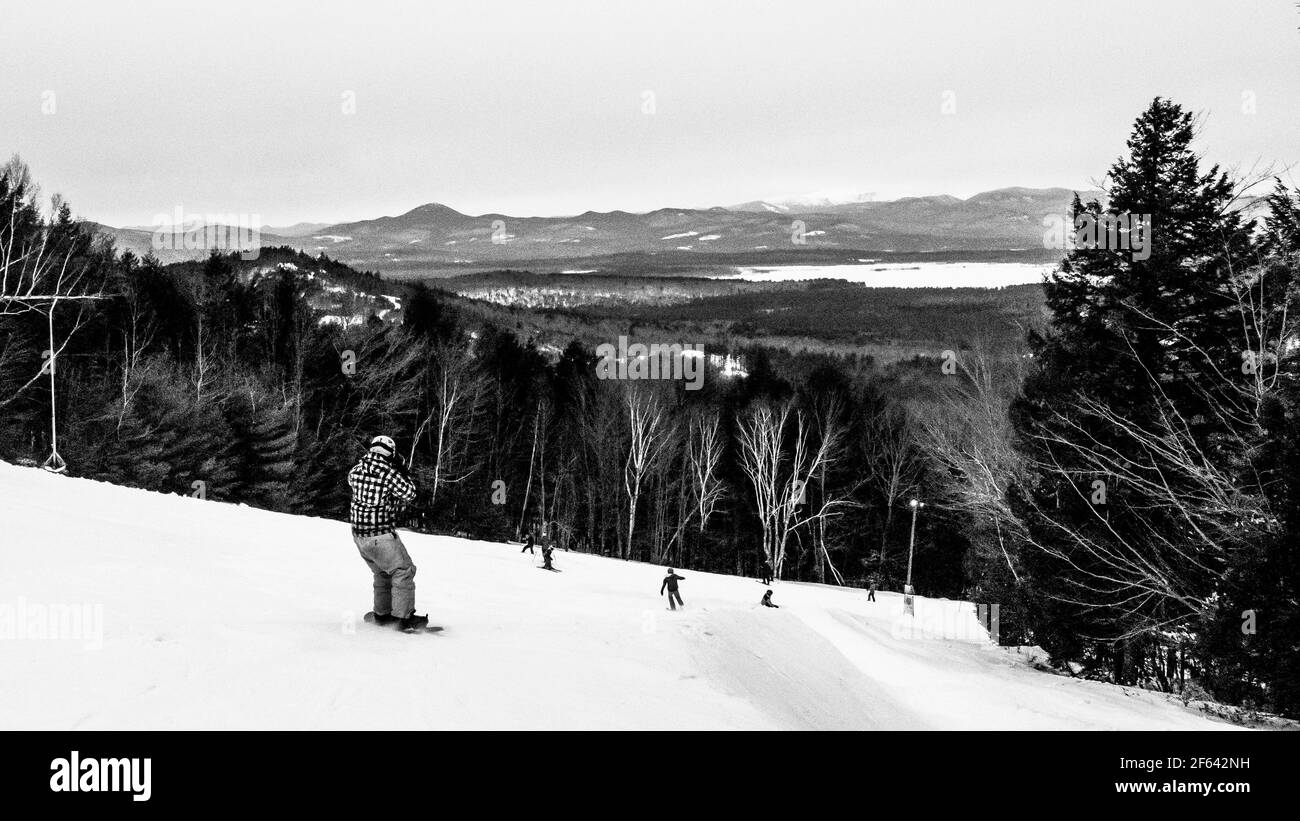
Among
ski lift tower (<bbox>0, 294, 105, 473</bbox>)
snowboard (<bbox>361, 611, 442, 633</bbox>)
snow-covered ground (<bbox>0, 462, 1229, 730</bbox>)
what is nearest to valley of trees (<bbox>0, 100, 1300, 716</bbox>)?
ski lift tower (<bbox>0, 294, 105, 473</bbox>)

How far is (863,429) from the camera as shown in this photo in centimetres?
7131

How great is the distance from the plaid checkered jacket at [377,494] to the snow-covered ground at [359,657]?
114cm

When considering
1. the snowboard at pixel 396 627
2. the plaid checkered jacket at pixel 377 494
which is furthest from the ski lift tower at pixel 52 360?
the plaid checkered jacket at pixel 377 494

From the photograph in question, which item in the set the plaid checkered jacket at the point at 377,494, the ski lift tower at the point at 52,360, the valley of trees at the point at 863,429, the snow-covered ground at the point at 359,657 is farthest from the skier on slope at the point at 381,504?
the ski lift tower at the point at 52,360

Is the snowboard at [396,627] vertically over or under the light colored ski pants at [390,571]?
under

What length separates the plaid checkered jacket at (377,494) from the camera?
322 inches

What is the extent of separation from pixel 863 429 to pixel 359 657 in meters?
67.2

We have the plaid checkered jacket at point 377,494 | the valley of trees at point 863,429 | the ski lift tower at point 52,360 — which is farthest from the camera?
the ski lift tower at point 52,360

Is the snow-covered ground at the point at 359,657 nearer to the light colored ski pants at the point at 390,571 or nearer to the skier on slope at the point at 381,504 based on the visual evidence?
the light colored ski pants at the point at 390,571

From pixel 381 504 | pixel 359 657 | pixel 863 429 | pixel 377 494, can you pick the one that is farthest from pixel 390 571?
pixel 863 429

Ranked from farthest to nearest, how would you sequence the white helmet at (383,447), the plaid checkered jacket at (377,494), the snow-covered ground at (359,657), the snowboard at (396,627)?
the snowboard at (396,627) → the white helmet at (383,447) → the plaid checkered jacket at (377,494) → the snow-covered ground at (359,657)

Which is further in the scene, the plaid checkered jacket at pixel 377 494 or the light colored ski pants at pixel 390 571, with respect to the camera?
the light colored ski pants at pixel 390 571

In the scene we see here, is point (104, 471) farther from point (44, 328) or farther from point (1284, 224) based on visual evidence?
point (1284, 224)
